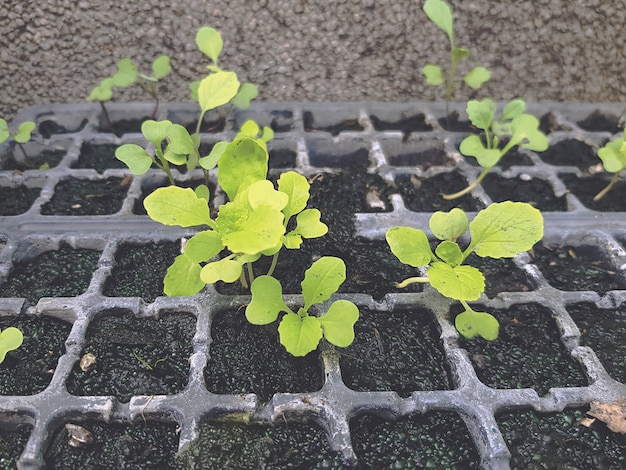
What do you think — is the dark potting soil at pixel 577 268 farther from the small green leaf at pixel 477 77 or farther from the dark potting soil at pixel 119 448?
the dark potting soil at pixel 119 448

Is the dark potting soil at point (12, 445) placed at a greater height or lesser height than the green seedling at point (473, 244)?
lesser

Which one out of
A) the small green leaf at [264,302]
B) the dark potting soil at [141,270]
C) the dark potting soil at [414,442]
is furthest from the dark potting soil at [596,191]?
the dark potting soil at [141,270]

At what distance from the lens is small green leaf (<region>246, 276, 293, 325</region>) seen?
0.80m

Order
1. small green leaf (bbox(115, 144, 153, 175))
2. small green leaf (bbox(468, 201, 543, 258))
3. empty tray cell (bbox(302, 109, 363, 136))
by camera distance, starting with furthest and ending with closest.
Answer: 1. empty tray cell (bbox(302, 109, 363, 136))
2. small green leaf (bbox(115, 144, 153, 175))
3. small green leaf (bbox(468, 201, 543, 258))

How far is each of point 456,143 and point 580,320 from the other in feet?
1.94

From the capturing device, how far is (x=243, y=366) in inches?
34.0

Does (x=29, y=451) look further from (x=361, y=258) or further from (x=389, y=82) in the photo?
(x=389, y=82)

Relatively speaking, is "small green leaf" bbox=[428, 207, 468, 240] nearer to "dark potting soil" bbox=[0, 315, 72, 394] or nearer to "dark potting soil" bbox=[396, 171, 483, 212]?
"dark potting soil" bbox=[396, 171, 483, 212]

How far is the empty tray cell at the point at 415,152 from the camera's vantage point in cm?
138

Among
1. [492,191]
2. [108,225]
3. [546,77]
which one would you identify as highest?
[546,77]

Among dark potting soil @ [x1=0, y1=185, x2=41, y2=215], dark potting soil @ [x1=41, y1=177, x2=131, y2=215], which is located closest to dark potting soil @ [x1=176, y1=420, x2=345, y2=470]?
dark potting soil @ [x1=41, y1=177, x2=131, y2=215]

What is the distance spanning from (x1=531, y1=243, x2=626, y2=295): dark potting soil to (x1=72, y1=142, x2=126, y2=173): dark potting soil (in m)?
1.00

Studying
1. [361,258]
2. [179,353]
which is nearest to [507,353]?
[361,258]

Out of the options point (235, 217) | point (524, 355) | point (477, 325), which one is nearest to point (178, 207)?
point (235, 217)
